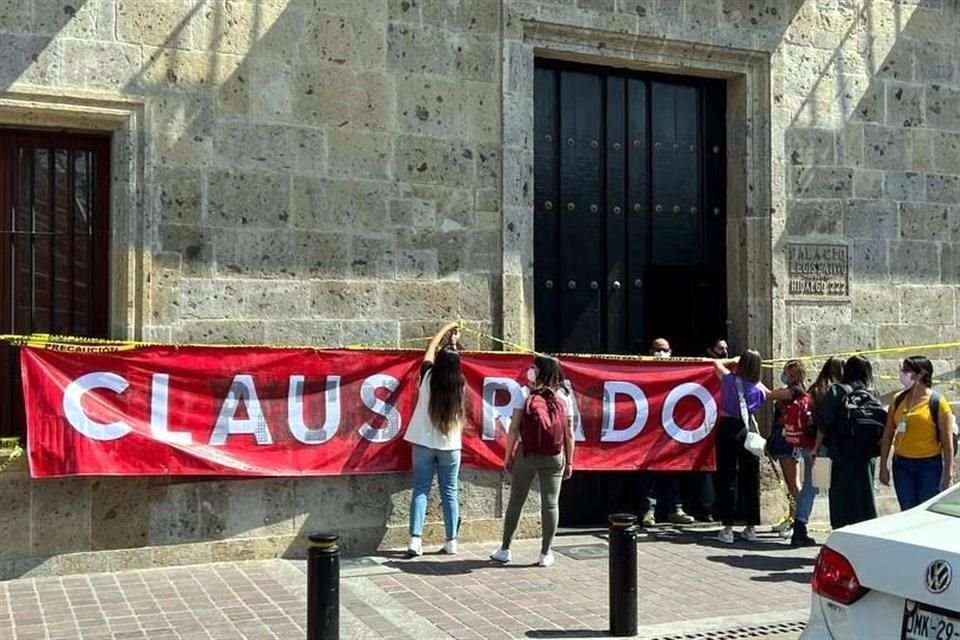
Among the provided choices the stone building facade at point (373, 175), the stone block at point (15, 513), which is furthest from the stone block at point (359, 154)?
the stone block at point (15, 513)

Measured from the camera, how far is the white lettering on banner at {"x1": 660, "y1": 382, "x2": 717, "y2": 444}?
9586mm

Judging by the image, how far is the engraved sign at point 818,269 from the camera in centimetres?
1040

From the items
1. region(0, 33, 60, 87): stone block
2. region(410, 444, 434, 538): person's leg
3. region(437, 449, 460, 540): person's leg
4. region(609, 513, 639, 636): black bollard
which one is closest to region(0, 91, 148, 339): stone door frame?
region(0, 33, 60, 87): stone block

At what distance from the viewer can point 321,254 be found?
8.52 metres

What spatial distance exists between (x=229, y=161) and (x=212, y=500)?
268 cm

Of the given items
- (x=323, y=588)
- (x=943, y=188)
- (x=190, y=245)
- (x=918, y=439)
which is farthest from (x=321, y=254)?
(x=943, y=188)

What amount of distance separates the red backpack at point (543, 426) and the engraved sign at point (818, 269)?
3.63 metres

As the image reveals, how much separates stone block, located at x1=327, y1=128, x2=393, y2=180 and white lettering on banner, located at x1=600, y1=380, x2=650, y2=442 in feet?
9.13

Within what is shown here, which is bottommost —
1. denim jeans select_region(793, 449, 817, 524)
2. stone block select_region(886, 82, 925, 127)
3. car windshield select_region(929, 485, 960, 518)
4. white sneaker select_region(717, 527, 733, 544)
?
white sneaker select_region(717, 527, 733, 544)

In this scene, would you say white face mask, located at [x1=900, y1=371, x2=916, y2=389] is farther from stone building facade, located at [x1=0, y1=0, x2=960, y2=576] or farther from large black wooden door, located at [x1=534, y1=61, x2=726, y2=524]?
large black wooden door, located at [x1=534, y1=61, x2=726, y2=524]

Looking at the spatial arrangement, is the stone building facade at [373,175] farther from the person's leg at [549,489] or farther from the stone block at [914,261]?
the person's leg at [549,489]

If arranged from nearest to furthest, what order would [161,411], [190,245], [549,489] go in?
[161,411] < [549,489] < [190,245]

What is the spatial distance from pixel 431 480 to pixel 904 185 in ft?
20.2

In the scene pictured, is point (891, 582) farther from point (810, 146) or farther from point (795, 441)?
point (810, 146)
